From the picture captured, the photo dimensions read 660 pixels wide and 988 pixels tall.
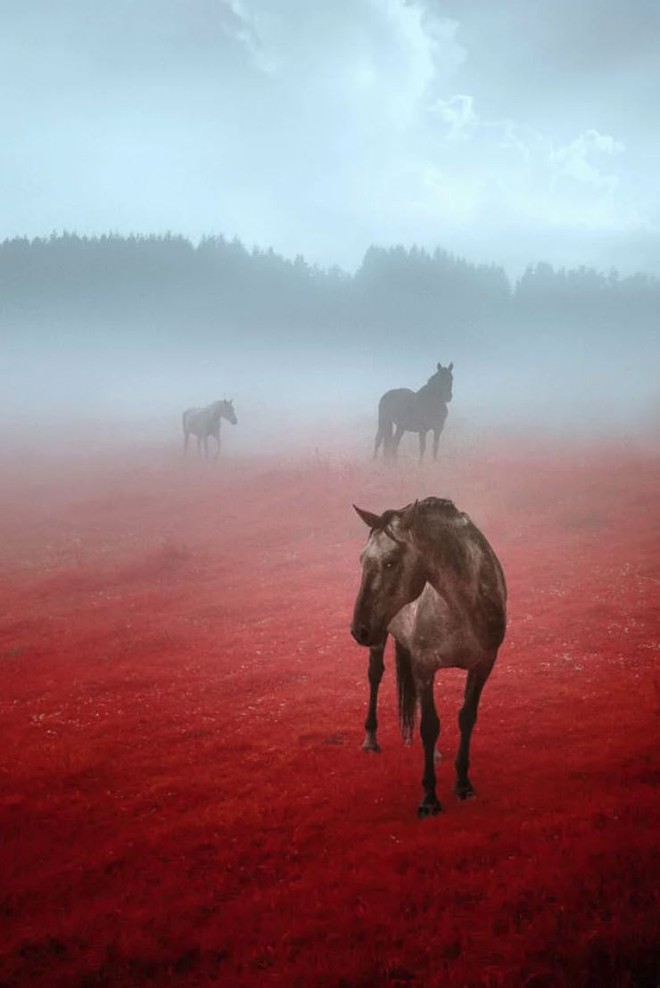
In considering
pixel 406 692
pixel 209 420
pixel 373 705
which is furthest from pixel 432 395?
pixel 406 692

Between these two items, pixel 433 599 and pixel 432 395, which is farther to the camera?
pixel 432 395

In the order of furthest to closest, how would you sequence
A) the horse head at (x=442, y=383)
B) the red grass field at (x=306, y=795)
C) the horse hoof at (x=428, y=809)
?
the horse head at (x=442, y=383), the horse hoof at (x=428, y=809), the red grass field at (x=306, y=795)

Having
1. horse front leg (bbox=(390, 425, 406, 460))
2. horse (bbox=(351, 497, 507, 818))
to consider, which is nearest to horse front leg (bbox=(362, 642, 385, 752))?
horse (bbox=(351, 497, 507, 818))

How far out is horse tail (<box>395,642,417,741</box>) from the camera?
5.66 metres

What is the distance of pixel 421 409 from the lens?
24.5 m

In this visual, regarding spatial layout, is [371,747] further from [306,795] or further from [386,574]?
[386,574]

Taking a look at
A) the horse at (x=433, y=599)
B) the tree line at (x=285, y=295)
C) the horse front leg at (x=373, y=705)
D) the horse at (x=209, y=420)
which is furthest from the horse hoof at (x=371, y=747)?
the tree line at (x=285, y=295)

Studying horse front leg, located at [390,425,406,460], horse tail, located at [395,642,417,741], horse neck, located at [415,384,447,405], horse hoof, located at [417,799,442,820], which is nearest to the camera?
horse hoof, located at [417,799,442,820]

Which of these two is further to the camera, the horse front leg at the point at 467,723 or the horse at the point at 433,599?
the horse front leg at the point at 467,723

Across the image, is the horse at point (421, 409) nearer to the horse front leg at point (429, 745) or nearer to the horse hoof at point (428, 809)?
the horse front leg at point (429, 745)

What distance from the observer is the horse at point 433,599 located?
427 cm

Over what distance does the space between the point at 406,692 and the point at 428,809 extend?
1233mm

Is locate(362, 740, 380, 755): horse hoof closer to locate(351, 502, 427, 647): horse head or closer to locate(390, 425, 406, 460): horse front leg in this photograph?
locate(351, 502, 427, 647): horse head

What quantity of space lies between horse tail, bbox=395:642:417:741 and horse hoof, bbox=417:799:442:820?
95cm
